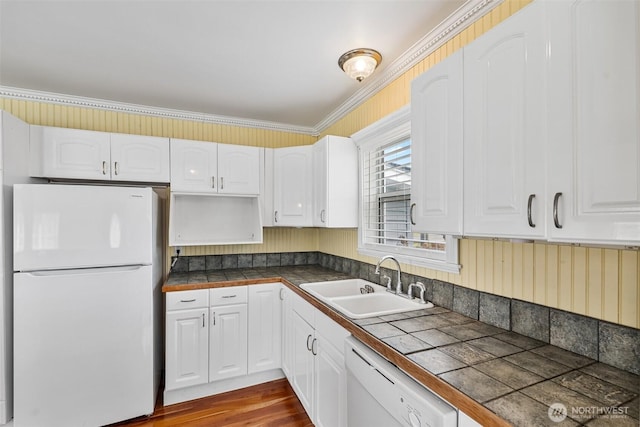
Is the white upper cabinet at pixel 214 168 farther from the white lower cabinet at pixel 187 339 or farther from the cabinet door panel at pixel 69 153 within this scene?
the white lower cabinet at pixel 187 339

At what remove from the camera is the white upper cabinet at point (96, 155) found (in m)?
2.28

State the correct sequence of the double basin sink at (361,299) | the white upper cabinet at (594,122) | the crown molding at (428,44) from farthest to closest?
1. the double basin sink at (361,299)
2. the crown molding at (428,44)
3. the white upper cabinet at (594,122)

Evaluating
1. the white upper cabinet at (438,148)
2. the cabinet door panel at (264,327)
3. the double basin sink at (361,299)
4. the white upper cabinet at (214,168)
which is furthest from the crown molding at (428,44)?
the cabinet door panel at (264,327)

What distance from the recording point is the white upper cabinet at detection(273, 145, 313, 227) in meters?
2.90

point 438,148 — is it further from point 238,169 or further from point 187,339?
point 187,339

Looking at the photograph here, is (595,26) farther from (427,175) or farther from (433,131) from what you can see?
(427,175)

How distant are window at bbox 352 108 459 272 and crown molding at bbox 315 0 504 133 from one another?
0.33 metres

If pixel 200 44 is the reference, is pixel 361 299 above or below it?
below

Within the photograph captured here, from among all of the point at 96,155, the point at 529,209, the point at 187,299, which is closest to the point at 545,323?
the point at 529,209

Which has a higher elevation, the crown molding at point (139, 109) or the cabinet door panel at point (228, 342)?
the crown molding at point (139, 109)

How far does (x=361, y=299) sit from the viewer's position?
2066 mm

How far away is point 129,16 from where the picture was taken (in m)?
1.62

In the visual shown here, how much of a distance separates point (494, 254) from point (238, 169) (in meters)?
Result: 2.27

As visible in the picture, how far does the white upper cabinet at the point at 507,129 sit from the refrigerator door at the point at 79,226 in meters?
2.17
